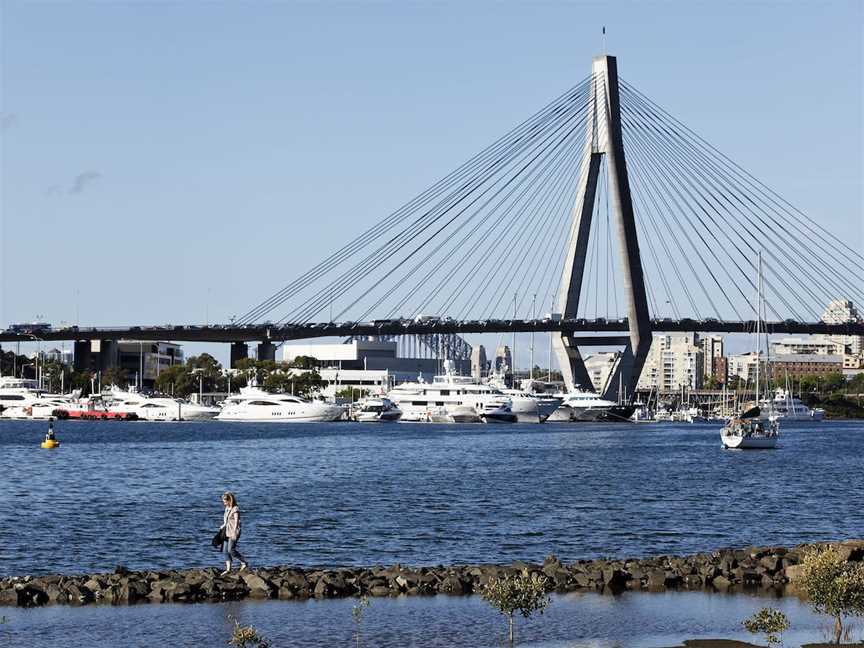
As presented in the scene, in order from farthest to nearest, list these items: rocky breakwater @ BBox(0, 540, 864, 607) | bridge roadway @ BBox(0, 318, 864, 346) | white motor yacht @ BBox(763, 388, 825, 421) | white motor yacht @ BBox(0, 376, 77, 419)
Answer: white motor yacht @ BBox(763, 388, 825, 421) < white motor yacht @ BBox(0, 376, 77, 419) < bridge roadway @ BBox(0, 318, 864, 346) < rocky breakwater @ BBox(0, 540, 864, 607)

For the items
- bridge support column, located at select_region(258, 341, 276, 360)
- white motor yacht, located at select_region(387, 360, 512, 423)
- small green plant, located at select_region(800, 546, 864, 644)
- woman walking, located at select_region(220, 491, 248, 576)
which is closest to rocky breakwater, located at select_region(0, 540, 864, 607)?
woman walking, located at select_region(220, 491, 248, 576)

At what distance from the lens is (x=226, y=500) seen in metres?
23.9

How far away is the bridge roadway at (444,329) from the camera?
11562 centimetres

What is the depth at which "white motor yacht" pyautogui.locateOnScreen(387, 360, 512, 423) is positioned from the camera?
13138 centimetres

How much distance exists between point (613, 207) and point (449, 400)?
128ft

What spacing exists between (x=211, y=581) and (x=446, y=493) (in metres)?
22.9

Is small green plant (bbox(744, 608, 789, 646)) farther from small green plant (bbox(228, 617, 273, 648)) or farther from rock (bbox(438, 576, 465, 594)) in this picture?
small green plant (bbox(228, 617, 273, 648))

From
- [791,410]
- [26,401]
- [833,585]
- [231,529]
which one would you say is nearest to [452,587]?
[231,529]

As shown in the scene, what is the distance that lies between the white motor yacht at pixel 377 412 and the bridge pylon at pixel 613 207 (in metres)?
33.5

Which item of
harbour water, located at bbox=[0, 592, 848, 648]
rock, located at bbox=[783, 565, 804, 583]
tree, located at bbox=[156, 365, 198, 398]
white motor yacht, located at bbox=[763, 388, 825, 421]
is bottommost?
harbour water, located at bbox=[0, 592, 848, 648]

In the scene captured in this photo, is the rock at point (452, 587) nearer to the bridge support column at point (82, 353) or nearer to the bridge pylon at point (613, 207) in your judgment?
the bridge pylon at point (613, 207)

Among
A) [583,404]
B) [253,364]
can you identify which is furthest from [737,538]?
[253,364]

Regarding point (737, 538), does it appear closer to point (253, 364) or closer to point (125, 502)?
point (125, 502)

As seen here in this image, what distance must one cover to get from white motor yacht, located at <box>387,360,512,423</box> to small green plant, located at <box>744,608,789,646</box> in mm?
112280
